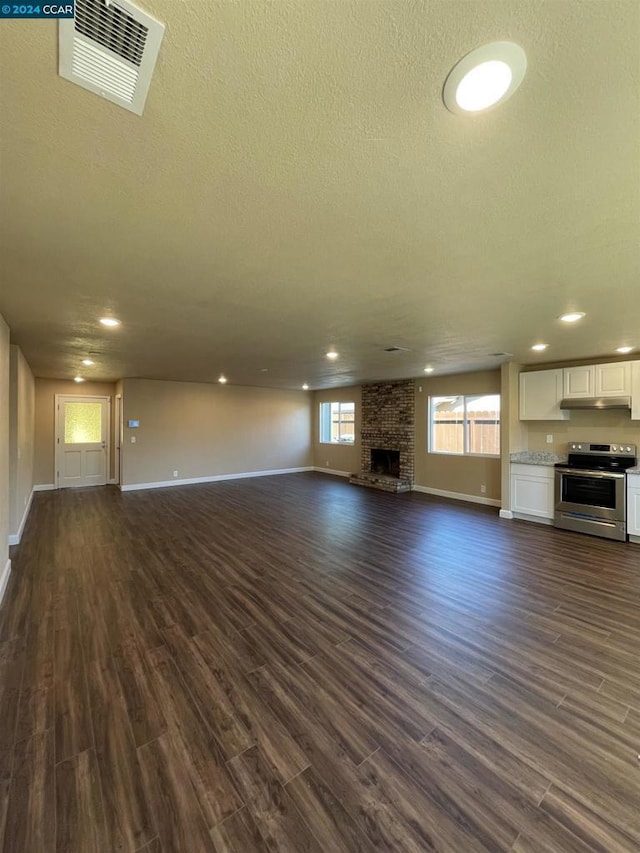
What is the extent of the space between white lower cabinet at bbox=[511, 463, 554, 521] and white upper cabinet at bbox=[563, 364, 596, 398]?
118 cm

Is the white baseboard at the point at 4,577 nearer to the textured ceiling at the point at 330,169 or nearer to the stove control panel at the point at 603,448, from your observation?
the textured ceiling at the point at 330,169

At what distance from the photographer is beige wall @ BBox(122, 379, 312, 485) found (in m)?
7.95

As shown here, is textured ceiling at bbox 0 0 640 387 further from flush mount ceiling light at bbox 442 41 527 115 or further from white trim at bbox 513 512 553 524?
white trim at bbox 513 512 553 524

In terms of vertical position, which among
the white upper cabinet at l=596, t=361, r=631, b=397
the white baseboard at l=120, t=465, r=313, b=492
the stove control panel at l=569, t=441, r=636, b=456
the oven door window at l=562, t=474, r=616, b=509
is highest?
the white upper cabinet at l=596, t=361, r=631, b=397

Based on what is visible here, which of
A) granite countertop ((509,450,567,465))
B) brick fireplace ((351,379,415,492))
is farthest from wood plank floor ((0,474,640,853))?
brick fireplace ((351,379,415,492))

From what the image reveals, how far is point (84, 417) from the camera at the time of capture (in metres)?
8.30

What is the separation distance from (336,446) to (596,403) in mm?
6290

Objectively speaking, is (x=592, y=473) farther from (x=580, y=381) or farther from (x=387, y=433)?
(x=387, y=433)

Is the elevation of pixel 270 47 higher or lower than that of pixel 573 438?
higher

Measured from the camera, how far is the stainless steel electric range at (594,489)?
4.73m

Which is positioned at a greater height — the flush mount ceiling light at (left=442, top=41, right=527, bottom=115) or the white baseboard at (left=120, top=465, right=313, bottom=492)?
the flush mount ceiling light at (left=442, top=41, right=527, bottom=115)

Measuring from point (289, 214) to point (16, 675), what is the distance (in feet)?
10.4

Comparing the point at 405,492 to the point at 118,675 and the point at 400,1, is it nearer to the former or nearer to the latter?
the point at 118,675

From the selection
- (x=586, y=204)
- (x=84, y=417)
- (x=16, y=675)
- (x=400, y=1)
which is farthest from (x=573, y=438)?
(x=84, y=417)
